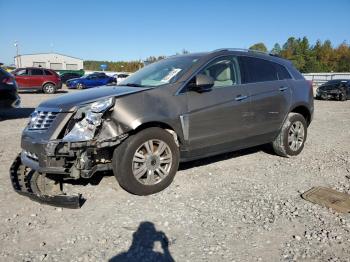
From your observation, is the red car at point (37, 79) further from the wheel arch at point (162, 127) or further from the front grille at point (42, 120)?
the wheel arch at point (162, 127)

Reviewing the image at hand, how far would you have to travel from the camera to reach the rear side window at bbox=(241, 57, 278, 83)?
5664 mm

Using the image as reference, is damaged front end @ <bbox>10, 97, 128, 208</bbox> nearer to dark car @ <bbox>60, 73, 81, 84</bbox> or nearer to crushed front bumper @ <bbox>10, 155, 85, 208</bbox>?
crushed front bumper @ <bbox>10, 155, 85, 208</bbox>

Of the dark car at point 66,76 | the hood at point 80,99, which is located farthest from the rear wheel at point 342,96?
the dark car at point 66,76

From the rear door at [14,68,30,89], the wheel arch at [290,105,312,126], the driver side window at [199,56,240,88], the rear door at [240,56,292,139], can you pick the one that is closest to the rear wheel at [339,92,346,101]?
the wheel arch at [290,105,312,126]

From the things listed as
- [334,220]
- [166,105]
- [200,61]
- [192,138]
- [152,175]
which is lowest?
[334,220]

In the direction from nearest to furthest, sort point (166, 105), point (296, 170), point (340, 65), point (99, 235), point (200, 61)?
point (99, 235), point (166, 105), point (200, 61), point (296, 170), point (340, 65)

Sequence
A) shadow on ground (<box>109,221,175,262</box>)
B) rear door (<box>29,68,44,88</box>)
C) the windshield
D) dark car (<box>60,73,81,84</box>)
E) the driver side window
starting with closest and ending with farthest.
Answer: shadow on ground (<box>109,221,175,262</box>), the windshield, the driver side window, rear door (<box>29,68,44,88</box>), dark car (<box>60,73,81,84</box>)

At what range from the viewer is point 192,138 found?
15.8 feet

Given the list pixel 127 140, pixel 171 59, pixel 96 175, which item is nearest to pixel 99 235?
pixel 127 140

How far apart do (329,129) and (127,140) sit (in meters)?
7.28

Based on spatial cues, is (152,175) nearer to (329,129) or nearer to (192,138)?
(192,138)

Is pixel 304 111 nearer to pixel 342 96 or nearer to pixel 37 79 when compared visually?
pixel 342 96

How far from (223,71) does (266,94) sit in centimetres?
89

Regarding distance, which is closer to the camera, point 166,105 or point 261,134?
point 166,105
